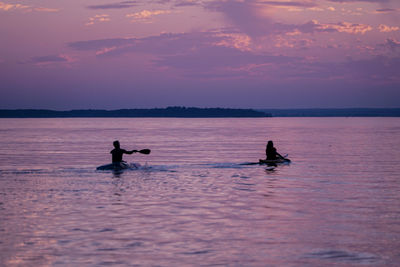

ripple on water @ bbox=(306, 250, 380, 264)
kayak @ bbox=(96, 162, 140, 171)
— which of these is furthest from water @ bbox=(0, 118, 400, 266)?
kayak @ bbox=(96, 162, 140, 171)

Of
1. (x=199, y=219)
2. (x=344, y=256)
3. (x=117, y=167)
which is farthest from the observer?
(x=117, y=167)

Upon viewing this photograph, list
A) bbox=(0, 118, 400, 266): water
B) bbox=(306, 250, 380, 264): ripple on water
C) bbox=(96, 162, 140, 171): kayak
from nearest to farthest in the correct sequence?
bbox=(306, 250, 380, 264): ripple on water < bbox=(0, 118, 400, 266): water < bbox=(96, 162, 140, 171): kayak

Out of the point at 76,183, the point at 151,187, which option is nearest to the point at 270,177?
the point at 151,187

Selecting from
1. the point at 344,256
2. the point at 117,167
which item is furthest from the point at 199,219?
the point at 117,167

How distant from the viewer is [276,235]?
15.8 meters

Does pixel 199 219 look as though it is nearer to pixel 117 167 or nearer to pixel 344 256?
pixel 344 256

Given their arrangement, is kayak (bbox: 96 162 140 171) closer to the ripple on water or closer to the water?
the water

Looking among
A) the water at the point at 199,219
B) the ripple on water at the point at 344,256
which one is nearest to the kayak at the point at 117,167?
the water at the point at 199,219

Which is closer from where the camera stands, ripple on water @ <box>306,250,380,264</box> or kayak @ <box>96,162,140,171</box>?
ripple on water @ <box>306,250,380,264</box>

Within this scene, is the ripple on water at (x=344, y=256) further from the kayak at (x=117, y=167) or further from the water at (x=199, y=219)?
the kayak at (x=117, y=167)

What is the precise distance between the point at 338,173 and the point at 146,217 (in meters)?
18.3

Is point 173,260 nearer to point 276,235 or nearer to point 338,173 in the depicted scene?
point 276,235

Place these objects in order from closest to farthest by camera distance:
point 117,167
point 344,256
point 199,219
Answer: point 344,256
point 199,219
point 117,167

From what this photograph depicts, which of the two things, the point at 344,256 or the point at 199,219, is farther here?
the point at 199,219
